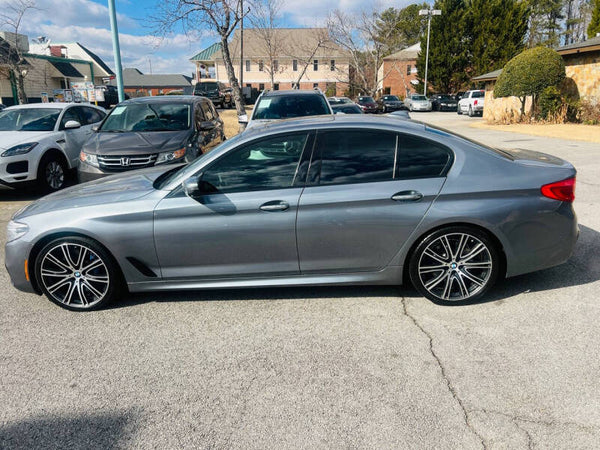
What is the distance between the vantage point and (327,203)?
3672 millimetres

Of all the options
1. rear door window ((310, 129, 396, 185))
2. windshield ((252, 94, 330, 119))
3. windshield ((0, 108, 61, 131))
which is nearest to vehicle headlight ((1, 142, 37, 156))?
windshield ((0, 108, 61, 131))

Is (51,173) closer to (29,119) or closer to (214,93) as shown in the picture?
(29,119)

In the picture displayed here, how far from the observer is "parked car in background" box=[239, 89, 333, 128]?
9102mm

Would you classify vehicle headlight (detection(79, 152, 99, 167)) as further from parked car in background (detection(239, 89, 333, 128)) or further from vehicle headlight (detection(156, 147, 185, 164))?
parked car in background (detection(239, 89, 333, 128))

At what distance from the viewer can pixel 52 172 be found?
868 cm

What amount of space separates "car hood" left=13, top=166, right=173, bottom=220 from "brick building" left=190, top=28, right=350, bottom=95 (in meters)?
54.0

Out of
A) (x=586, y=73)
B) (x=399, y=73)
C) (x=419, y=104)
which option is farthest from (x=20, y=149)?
(x=399, y=73)

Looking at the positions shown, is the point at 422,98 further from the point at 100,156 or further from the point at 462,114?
the point at 100,156

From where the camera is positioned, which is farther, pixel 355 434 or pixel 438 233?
pixel 438 233

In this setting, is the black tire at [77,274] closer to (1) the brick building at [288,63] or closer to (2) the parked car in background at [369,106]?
(2) the parked car in background at [369,106]

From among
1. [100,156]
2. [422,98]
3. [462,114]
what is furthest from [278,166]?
[422,98]

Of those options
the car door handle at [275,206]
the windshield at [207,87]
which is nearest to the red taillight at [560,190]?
the car door handle at [275,206]

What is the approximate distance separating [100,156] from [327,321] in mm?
5402

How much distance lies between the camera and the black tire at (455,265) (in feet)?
12.3
